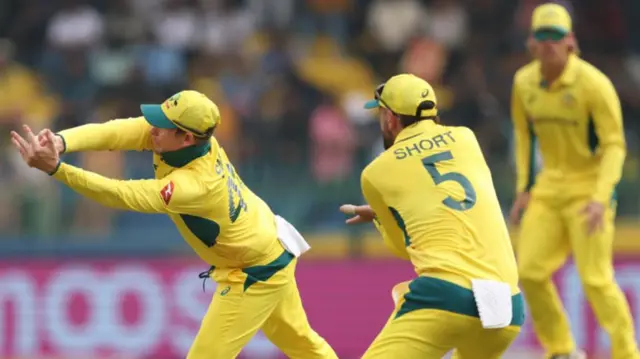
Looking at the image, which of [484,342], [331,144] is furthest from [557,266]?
[331,144]

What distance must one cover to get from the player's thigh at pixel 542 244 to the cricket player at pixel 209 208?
2180 mm

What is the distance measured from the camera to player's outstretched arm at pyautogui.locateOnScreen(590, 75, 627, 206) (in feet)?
35.5

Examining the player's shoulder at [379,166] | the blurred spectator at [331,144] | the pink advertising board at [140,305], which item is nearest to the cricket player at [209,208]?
the player's shoulder at [379,166]

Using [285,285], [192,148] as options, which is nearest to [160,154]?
[192,148]

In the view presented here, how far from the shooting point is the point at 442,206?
8.07 metres

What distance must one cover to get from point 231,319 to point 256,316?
17 cm

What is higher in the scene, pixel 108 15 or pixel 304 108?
pixel 108 15

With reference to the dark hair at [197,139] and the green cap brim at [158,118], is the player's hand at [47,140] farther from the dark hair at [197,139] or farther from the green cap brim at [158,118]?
the dark hair at [197,139]

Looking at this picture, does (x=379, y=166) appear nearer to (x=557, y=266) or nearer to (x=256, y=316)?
(x=256, y=316)

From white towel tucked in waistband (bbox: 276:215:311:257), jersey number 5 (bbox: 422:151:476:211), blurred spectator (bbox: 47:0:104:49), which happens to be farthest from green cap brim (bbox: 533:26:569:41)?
blurred spectator (bbox: 47:0:104:49)

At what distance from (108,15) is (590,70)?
867 cm

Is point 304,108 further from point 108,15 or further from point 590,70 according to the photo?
point 590,70

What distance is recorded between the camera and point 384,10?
58.0ft

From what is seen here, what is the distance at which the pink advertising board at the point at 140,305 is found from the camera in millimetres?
14766
